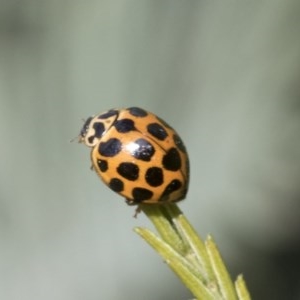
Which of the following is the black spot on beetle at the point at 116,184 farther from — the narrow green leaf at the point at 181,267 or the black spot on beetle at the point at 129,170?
the narrow green leaf at the point at 181,267

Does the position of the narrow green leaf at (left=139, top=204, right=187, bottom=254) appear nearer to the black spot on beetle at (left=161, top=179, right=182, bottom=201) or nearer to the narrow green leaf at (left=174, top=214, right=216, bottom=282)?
the narrow green leaf at (left=174, top=214, right=216, bottom=282)

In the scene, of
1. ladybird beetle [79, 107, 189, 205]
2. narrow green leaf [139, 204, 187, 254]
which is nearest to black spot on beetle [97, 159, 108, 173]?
ladybird beetle [79, 107, 189, 205]

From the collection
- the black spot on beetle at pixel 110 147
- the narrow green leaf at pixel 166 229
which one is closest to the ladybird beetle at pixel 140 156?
the black spot on beetle at pixel 110 147

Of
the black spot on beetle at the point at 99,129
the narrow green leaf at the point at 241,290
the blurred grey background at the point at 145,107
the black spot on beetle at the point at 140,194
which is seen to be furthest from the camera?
the blurred grey background at the point at 145,107

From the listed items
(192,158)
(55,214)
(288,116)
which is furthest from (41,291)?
(288,116)

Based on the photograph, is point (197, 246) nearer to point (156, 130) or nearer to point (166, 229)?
point (166, 229)
